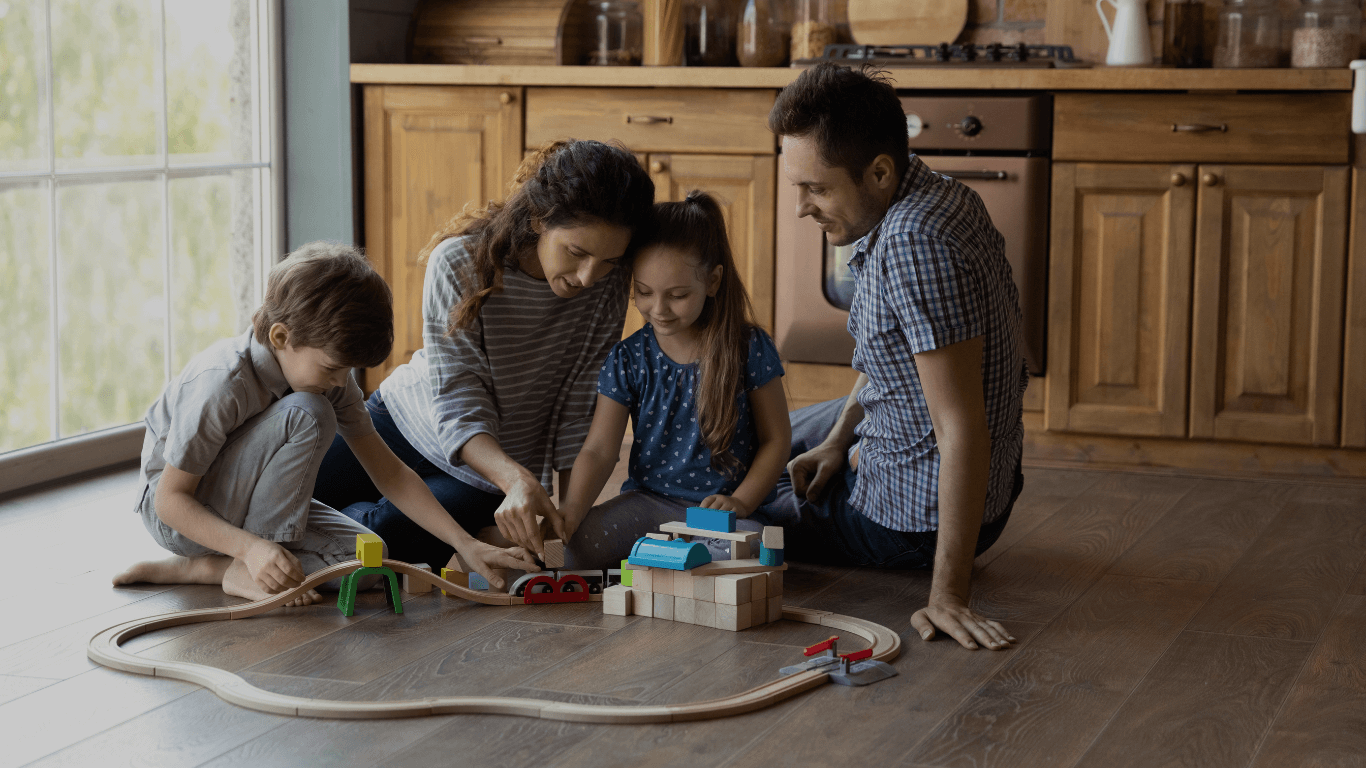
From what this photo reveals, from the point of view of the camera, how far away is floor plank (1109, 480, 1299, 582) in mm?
2320

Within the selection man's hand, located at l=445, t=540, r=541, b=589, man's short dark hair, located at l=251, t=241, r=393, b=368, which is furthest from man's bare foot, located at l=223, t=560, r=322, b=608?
man's short dark hair, located at l=251, t=241, r=393, b=368

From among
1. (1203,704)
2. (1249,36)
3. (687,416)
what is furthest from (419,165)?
(1203,704)

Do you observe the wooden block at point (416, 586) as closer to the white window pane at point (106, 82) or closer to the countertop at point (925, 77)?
the white window pane at point (106, 82)

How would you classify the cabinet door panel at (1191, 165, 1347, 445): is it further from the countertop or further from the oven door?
the oven door

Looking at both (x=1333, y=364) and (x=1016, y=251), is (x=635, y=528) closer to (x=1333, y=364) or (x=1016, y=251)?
(x=1016, y=251)

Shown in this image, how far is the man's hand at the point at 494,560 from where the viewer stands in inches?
81.7

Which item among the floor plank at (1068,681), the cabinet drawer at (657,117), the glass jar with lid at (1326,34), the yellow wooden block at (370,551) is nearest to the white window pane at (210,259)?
the cabinet drawer at (657,117)

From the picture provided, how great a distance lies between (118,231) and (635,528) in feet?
5.49

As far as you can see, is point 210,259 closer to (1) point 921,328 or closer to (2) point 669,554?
(2) point 669,554

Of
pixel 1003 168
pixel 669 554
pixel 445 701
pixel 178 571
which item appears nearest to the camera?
pixel 445 701

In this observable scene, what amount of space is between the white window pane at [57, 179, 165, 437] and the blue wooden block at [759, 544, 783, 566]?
181 centimetres

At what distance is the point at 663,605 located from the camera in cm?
200

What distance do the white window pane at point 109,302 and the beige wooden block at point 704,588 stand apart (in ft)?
5.75

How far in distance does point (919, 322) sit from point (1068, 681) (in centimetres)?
48
